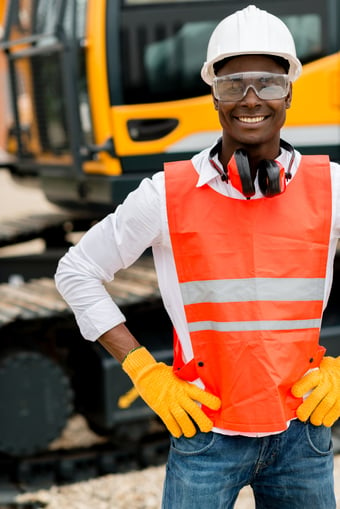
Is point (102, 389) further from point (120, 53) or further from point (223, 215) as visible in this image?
point (223, 215)

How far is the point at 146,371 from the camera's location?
6.79ft

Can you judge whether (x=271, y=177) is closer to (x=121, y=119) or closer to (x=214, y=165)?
(x=214, y=165)

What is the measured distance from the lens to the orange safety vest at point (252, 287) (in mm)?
1947

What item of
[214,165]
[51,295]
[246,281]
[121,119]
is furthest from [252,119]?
[51,295]

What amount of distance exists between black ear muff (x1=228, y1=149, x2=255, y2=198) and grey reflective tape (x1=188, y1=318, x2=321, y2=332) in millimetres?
319

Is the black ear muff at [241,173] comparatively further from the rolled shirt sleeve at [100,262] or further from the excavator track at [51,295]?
the excavator track at [51,295]

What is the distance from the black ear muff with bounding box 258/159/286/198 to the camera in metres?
1.90

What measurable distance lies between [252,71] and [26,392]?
2.67 meters

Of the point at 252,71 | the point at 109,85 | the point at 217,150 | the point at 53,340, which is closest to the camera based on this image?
the point at 252,71

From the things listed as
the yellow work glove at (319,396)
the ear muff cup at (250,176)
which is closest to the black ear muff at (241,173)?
the ear muff cup at (250,176)

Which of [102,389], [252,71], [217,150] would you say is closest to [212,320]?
[217,150]

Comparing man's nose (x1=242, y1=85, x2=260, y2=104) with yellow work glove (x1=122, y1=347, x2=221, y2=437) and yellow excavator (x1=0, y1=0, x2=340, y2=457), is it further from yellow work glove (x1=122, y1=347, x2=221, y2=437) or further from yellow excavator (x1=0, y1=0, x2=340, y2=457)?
yellow excavator (x1=0, y1=0, x2=340, y2=457)

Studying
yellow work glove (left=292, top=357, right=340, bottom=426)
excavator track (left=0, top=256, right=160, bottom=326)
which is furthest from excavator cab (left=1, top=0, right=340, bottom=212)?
yellow work glove (left=292, top=357, right=340, bottom=426)

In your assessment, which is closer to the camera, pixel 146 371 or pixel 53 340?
pixel 146 371
